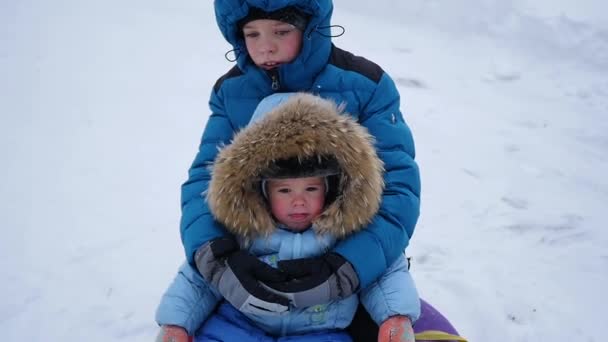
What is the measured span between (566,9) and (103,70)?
5386 millimetres

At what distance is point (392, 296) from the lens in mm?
1466

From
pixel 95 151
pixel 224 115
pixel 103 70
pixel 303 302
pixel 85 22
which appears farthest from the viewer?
pixel 85 22

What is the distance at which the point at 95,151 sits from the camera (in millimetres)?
3484

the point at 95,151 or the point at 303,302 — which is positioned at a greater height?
the point at 303,302

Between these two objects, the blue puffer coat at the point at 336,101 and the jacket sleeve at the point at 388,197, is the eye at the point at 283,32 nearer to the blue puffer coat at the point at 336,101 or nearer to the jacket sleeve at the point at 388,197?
the blue puffer coat at the point at 336,101

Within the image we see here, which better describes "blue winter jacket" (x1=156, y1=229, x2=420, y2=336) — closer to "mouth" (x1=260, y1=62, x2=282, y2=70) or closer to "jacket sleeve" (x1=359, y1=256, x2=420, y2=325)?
"jacket sleeve" (x1=359, y1=256, x2=420, y2=325)

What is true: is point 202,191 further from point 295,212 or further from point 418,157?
point 418,157

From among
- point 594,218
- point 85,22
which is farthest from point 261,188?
point 85,22

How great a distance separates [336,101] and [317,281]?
0.67 meters

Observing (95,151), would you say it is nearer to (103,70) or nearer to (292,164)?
(103,70)

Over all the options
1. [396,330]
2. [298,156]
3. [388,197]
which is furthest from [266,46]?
[396,330]

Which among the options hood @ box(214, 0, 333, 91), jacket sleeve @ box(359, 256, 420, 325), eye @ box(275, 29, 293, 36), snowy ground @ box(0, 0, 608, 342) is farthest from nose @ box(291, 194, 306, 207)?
snowy ground @ box(0, 0, 608, 342)

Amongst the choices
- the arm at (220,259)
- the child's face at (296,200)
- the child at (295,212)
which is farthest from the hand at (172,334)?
the child's face at (296,200)

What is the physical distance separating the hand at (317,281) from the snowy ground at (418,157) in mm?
1046
